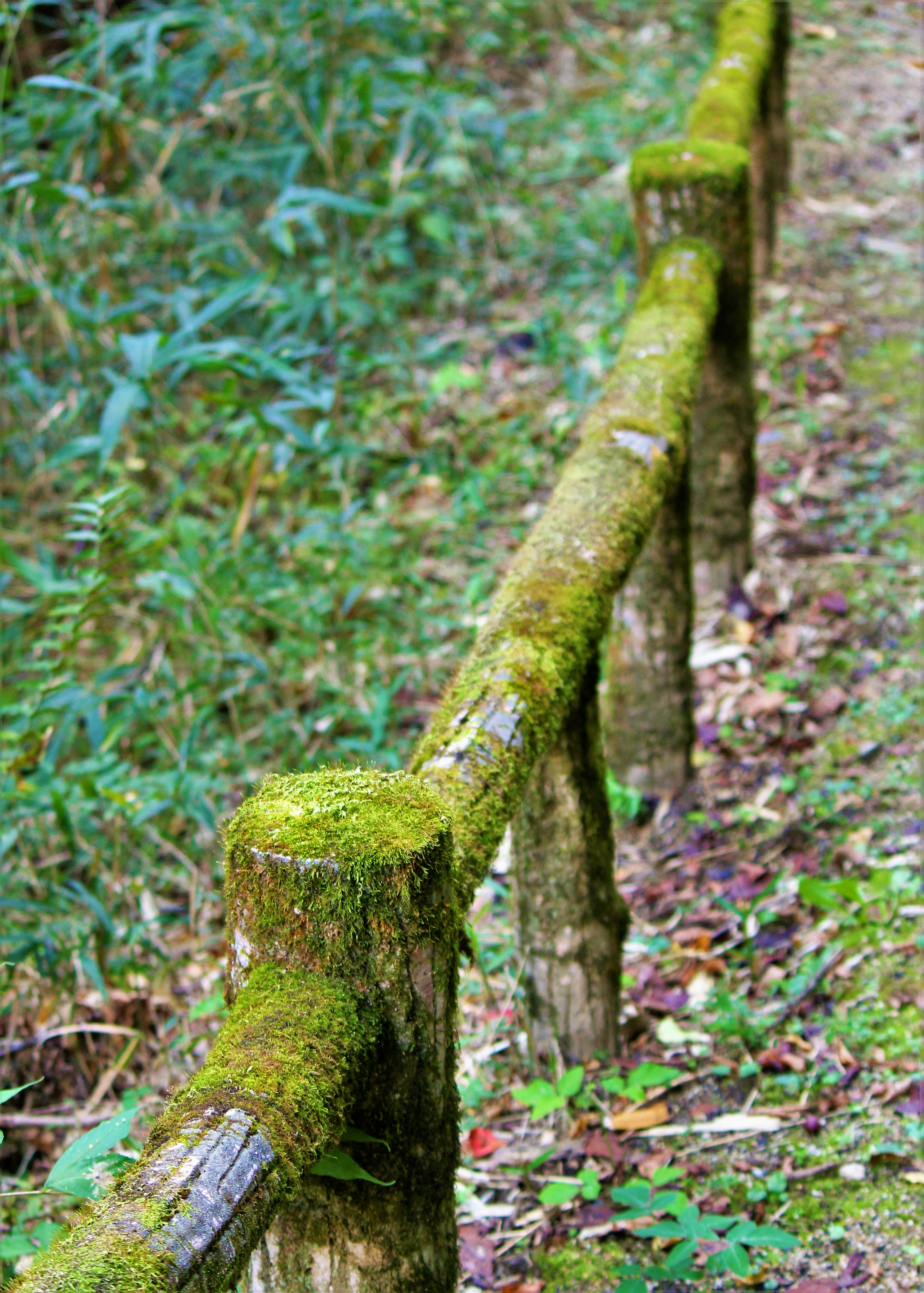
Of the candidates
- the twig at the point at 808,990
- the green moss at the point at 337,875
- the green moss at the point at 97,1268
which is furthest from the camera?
the twig at the point at 808,990

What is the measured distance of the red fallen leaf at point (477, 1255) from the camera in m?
1.80

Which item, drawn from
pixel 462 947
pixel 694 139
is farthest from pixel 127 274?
pixel 462 947

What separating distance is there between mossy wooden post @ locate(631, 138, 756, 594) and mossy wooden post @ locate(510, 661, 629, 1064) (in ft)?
3.48

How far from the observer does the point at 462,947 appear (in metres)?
1.34

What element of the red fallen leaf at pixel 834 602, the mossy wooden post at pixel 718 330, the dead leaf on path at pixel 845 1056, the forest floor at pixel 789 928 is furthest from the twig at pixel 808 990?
the red fallen leaf at pixel 834 602

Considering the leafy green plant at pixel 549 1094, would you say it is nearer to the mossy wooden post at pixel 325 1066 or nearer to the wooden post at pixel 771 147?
the mossy wooden post at pixel 325 1066

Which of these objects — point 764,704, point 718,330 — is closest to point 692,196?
point 718,330

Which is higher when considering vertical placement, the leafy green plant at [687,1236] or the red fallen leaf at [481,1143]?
the leafy green plant at [687,1236]

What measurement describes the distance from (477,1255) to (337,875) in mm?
1059

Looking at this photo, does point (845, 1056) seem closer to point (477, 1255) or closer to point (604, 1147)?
point (604, 1147)

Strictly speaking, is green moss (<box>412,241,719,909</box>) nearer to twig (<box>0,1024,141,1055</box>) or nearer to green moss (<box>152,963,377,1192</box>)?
green moss (<box>152,963,377,1192</box>)

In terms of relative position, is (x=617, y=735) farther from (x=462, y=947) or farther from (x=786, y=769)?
(x=462, y=947)

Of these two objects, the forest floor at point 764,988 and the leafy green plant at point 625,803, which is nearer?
the forest floor at point 764,988

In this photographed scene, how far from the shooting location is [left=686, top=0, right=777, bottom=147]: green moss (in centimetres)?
359
